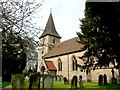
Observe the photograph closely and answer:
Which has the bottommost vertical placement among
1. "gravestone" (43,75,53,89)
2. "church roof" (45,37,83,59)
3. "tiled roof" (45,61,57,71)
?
"gravestone" (43,75,53,89)

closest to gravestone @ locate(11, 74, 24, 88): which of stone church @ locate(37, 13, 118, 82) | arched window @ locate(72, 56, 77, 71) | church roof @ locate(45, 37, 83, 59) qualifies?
stone church @ locate(37, 13, 118, 82)

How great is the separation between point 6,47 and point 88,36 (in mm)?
19155

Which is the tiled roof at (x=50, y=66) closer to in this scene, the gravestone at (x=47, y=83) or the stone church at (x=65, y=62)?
the stone church at (x=65, y=62)

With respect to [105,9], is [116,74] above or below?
below

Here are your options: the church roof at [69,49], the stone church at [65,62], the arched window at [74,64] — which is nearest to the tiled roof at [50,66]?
the stone church at [65,62]

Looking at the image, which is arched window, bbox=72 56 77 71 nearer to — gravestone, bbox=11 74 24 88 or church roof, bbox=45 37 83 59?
church roof, bbox=45 37 83 59

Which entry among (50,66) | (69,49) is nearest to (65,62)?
(69,49)

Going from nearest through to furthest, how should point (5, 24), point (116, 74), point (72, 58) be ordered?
1. point (5, 24)
2. point (116, 74)
3. point (72, 58)

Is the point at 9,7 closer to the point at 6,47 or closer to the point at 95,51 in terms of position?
the point at 6,47

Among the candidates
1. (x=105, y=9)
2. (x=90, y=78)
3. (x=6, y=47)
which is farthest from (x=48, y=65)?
(x=6, y=47)

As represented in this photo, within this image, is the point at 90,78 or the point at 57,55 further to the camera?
the point at 57,55

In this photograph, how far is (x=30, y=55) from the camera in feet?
22.0

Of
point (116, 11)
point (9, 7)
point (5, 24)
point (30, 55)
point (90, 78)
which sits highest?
point (116, 11)

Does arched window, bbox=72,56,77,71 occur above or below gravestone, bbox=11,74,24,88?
above
